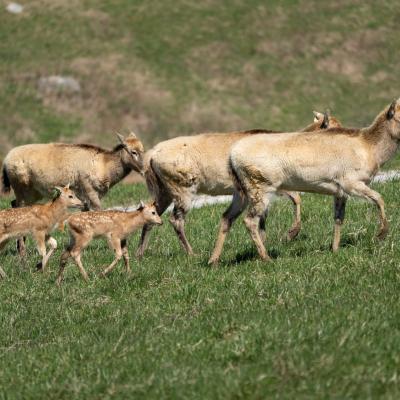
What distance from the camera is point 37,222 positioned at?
591 inches

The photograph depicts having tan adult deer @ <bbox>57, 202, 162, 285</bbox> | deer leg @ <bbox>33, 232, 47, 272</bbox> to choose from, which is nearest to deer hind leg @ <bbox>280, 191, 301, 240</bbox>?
tan adult deer @ <bbox>57, 202, 162, 285</bbox>

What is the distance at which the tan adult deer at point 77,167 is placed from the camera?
60.8 feet

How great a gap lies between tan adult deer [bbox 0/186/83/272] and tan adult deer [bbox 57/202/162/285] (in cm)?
107

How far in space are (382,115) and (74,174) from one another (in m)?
7.17

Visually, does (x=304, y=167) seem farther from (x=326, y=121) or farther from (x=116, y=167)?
(x=116, y=167)

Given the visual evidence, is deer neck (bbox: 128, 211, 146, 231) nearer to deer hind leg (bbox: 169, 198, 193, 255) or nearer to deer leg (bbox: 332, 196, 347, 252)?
deer hind leg (bbox: 169, 198, 193, 255)

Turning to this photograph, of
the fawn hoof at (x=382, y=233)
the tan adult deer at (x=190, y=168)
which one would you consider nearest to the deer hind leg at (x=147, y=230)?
the tan adult deer at (x=190, y=168)

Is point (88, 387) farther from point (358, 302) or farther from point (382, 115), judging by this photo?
point (382, 115)

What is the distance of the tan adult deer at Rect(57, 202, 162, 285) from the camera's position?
1338 cm

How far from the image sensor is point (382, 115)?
45.0 ft

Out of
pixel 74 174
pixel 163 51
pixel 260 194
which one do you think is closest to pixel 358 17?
pixel 163 51

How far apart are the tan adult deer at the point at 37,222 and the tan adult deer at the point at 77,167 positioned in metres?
2.85

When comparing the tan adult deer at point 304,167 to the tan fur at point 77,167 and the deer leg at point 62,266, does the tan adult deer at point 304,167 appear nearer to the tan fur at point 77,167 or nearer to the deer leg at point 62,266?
the deer leg at point 62,266

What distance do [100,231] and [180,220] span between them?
2.11m
